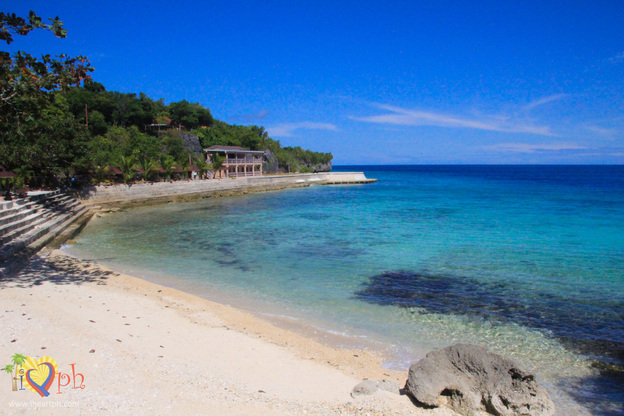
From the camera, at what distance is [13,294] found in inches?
295

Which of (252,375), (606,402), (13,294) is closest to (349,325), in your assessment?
(252,375)

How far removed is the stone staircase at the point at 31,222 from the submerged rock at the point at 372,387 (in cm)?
964

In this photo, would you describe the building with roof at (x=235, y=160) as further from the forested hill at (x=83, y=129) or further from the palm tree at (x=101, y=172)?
the palm tree at (x=101, y=172)

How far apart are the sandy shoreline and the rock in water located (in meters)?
0.24

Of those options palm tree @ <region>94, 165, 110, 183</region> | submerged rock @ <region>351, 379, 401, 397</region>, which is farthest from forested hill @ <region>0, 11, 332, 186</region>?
submerged rock @ <region>351, 379, 401, 397</region>

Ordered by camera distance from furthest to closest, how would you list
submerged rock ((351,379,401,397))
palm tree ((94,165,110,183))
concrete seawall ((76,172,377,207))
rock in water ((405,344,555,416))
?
palm tree ((94,165,110,183)), concrete seawall ((76,172,377,207)), submerged rock ((351,379,401,397)), rock in water ((405,344,555,416))

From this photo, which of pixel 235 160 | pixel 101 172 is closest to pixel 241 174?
pixel 235 160

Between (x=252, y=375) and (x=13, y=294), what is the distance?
5721 millimetres

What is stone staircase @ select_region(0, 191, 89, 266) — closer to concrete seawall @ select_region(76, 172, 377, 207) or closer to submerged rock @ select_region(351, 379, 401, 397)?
concrete seawall @ select_region(76, 172, 377, 207)

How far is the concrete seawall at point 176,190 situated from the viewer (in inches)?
1277

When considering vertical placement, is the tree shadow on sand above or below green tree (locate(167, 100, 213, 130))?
below

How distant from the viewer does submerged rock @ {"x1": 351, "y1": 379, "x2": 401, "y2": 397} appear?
180 inches

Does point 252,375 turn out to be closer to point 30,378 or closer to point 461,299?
point 30,378

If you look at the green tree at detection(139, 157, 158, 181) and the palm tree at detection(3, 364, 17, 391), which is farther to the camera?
the green tree at detection(139, 157, 158, 181)
